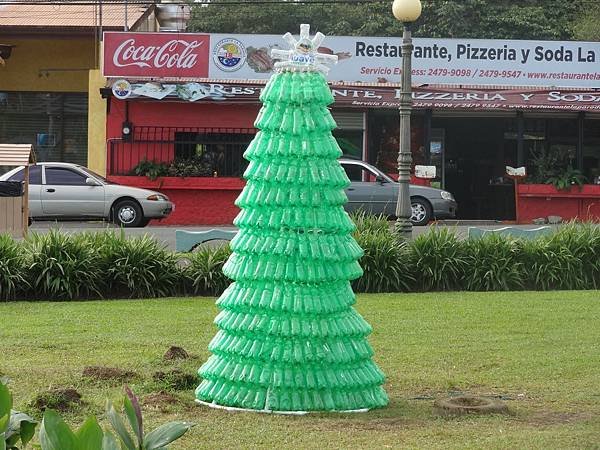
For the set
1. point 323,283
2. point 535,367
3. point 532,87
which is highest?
point 532,87

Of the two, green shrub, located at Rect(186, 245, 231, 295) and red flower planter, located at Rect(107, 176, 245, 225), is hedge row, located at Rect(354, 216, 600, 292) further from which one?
red flower planter, located at Rect(107, 176, 245, 225)

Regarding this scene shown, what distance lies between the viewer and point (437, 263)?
50.8 feet

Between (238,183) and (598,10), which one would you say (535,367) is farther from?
(598,10)

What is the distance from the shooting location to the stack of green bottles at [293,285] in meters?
7.39

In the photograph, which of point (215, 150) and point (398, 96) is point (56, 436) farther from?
point (215, 150)

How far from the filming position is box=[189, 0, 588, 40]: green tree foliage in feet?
149

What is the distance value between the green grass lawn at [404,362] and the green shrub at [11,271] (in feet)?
2.18

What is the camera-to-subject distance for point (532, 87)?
3008 centimetres

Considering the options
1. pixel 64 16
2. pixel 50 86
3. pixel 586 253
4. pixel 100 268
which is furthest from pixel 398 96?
pixel 100 268

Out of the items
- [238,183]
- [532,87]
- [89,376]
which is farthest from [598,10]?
[89,376]

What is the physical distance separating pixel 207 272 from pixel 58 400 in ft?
23.7

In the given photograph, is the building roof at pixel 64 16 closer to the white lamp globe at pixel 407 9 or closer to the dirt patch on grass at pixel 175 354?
the white lamp globe at pixel 407 9

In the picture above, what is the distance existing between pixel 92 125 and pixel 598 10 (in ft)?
81.0

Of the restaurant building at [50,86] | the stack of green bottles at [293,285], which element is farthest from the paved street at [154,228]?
the stack of green bottles at [293,285]
